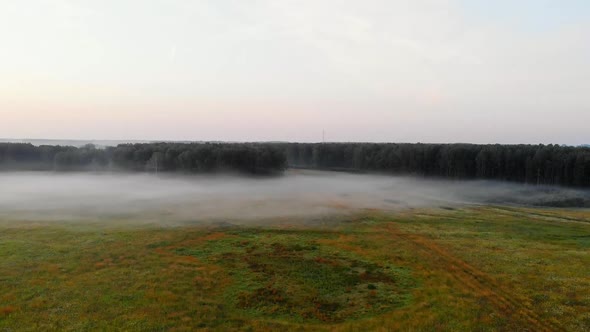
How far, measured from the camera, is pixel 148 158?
533 feet

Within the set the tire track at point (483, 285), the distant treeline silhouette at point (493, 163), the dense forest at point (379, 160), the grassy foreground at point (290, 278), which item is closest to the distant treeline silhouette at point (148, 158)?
the dense forest at point (379, 160)

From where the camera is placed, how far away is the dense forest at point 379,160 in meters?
133

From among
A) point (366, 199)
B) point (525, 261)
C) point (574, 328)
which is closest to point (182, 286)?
point (574, 328)

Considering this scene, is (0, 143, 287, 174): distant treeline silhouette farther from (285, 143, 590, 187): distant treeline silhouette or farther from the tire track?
the tire track

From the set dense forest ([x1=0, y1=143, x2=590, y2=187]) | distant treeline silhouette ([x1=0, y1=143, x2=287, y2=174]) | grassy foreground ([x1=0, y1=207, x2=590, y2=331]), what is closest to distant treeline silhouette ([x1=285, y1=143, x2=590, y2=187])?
dense forest ([x1=0, y1=143, x2=590, y2=187])

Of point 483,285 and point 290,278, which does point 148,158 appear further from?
point 483,285

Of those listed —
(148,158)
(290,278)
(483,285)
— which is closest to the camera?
(483,285)

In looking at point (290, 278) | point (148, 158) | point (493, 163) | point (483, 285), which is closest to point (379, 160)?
point (493, 163)

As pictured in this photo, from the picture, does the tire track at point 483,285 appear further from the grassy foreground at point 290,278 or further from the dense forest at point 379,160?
the dense forest at point 379,160

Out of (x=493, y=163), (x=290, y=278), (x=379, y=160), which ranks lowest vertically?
(x=290, y=278)

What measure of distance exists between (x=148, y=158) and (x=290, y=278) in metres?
140

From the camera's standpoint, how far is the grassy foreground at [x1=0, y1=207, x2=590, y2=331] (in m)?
27.5

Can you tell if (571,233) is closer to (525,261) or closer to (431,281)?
(525,261)

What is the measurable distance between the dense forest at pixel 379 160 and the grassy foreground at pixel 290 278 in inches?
3432
